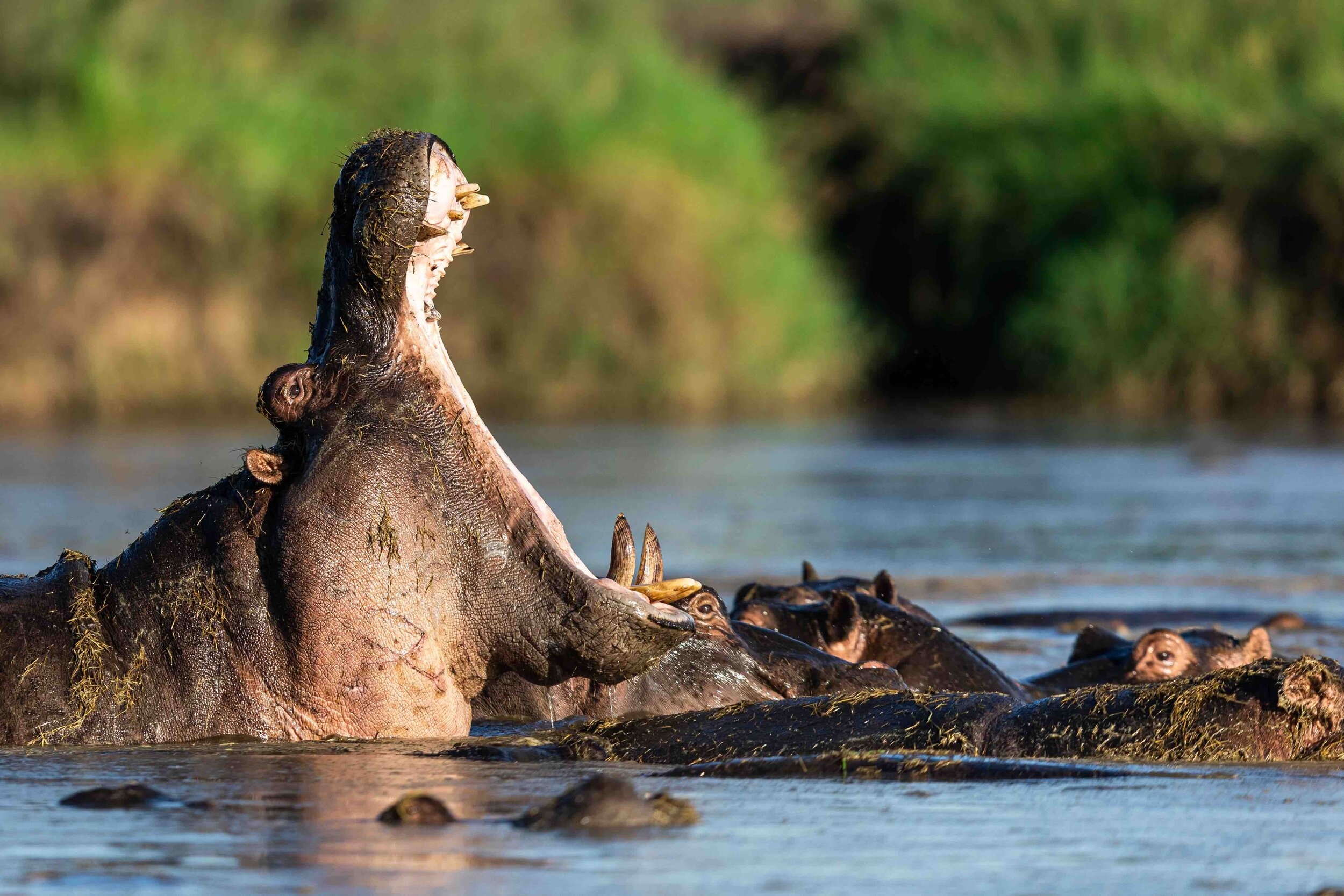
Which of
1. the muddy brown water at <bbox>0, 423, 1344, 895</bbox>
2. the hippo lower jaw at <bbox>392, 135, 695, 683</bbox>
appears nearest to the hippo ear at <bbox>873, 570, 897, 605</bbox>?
the muddy brown water at <bbox>0, 423, 1344, 895</bbox>

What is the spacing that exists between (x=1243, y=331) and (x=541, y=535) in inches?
802

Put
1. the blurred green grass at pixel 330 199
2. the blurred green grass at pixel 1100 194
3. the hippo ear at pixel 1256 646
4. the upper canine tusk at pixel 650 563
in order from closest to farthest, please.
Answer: the upper canine tusk at pixel 650 563
the hippo ear at pixel 1256 646
the blurred green grass at pixel 330 199
the blurred green grass at pixel 1100 194

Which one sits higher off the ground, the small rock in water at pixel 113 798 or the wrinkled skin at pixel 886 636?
the wrinkled skin at pixel 886 636

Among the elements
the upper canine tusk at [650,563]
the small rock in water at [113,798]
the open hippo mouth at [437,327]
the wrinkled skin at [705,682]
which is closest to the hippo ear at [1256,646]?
the wrinkled skin at [705,682]

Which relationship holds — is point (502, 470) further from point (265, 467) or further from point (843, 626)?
point (843, 626)

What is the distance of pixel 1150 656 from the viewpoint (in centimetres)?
650

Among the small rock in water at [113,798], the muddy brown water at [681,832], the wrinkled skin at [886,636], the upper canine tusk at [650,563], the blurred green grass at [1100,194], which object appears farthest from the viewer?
the blurred green grass at [1100,194]

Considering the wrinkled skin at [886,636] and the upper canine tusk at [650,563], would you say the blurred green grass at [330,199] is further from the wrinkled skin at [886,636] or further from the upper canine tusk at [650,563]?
the upper canine tusk at [650,563]

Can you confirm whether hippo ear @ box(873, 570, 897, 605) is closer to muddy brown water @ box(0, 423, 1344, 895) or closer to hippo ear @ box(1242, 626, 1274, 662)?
→ muddy brown water @ box(0, 423, 1344, 895)

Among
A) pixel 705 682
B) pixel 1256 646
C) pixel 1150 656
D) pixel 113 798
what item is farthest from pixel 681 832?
pixel 1256 646

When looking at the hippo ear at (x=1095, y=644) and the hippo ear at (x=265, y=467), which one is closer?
the hippo ear at (x=265, y=467)

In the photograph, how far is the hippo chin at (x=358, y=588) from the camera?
4.96 m

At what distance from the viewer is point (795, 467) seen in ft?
57.4

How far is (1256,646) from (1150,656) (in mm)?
416
